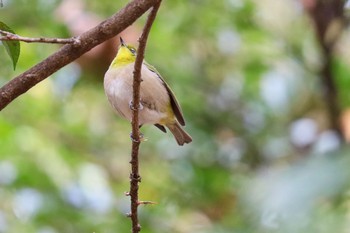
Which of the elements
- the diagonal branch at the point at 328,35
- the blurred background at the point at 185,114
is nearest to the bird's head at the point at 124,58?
the blurred background at the point at 185,114

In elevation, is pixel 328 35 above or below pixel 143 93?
above

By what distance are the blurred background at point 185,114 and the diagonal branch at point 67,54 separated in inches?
81.7

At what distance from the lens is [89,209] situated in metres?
4.02

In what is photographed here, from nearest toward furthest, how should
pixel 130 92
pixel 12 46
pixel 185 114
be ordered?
1. pixel 12 46
2. pixel 130 92
3. pixel 185 114

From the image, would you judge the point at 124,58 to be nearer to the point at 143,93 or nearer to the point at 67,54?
the point at 143,93

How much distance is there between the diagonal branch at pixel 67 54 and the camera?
47.6 inches

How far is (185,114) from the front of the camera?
13.1ft

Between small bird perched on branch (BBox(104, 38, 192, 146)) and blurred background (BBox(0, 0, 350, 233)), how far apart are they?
4.14 feet

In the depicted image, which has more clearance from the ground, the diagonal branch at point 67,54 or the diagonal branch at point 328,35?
the diagonal branch at point 328,35

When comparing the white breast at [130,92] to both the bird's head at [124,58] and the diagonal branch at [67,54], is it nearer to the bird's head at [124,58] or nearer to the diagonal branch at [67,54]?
the bird's head at [124,58]

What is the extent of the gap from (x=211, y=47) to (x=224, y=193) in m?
1.04

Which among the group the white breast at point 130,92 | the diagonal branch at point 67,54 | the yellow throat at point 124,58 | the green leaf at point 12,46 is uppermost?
the yellow throat at point 124,58

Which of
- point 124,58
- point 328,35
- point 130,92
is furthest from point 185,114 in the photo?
point 130,92

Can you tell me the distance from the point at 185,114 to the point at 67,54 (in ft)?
9.01
